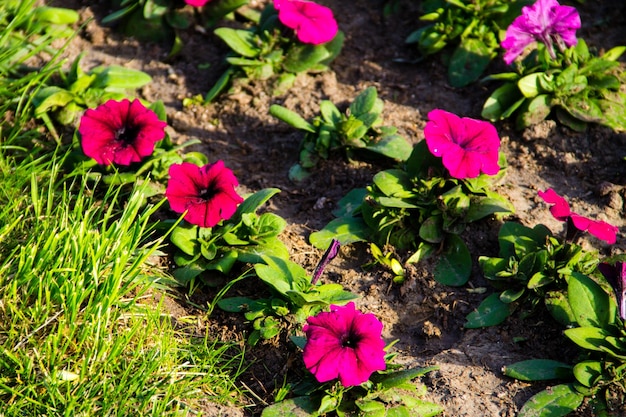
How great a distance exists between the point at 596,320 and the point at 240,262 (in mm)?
1492

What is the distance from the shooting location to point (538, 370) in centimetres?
283

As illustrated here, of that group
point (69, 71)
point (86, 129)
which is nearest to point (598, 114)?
point (86, 129)

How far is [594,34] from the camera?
14.4ft

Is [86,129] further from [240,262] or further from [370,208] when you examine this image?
[370,208]

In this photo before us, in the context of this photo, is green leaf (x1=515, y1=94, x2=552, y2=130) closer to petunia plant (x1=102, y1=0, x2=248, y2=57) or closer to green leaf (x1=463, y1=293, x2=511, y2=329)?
green leaf (x1=463, y1=293, x2=511, y2=329)

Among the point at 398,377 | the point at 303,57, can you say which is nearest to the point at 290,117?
the point at 303,57

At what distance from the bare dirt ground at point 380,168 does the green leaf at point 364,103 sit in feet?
0.78

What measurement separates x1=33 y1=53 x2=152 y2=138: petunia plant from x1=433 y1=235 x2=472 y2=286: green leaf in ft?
6.29

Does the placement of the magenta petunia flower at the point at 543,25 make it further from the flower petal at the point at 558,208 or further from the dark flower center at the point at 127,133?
the dark flower center at the point at 127,133

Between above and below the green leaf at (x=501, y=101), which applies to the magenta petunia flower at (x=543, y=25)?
above

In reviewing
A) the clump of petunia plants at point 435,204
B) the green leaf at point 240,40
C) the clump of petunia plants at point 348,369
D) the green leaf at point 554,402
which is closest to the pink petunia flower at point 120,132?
the green leaf at point 240,40

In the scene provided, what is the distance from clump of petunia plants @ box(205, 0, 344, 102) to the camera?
13.3 feet

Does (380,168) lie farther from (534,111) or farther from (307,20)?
(307,20)

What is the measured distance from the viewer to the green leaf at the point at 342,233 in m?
3.34
